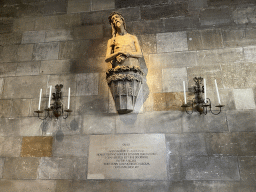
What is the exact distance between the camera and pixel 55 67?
14.4 feet

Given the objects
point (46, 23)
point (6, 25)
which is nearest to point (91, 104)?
point (46, 23)

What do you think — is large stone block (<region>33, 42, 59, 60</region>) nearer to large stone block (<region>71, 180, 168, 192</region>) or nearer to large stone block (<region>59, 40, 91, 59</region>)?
large stone block (<region>59, 40, 91, 59</region>)

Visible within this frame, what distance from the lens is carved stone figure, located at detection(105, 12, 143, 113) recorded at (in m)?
3.69

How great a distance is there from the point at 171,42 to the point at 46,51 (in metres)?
2.98

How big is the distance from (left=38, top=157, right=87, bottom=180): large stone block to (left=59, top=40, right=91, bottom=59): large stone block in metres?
2.30

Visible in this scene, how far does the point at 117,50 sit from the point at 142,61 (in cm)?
65

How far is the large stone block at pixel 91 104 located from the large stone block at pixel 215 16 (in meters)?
2.89

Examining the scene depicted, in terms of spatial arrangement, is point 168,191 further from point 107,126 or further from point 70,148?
point 70,148

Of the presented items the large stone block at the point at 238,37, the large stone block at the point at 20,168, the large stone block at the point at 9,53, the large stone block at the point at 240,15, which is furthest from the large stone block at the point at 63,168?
the large stone block at the point at 240,15

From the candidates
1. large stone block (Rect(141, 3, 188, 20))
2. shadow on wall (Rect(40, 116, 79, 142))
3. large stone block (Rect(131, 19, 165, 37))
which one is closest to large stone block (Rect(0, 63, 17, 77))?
shadow on wall (Rect(40, 116, 79, 142))

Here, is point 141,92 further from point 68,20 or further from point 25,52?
point 25,52

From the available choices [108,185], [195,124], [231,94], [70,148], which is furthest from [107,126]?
[231,94]

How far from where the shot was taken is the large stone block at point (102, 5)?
4.77 metres

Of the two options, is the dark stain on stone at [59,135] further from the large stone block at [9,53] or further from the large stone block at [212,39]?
the large stone block at [212,39]
